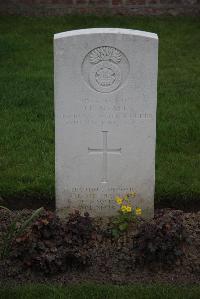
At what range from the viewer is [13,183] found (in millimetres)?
6250

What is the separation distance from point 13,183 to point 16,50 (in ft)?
15.7

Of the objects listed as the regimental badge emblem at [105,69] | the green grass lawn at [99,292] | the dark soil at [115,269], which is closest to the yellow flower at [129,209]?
the dark soil at [115,269]

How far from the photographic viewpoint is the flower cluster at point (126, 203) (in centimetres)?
534

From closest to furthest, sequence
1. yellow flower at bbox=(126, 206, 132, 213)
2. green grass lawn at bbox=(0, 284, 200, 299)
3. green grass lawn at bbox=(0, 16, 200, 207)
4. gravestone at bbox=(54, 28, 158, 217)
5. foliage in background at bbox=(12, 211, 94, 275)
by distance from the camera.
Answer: green grass lawn at bbox=(0, 284, 200, 299), foliage in background at bbox=(12, 211, 94, 275), gravestone at bbox=(54, 28, 158, 217), yellow flower at bbox=(126, 206, 132, 213), green grass lawn at bbox=(0, 16, 200, 207)

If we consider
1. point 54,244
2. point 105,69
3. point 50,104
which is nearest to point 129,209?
point 54,244

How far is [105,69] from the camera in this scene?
207 inches

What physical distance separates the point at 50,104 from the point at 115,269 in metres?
3.59

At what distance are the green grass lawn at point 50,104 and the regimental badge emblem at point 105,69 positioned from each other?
128 centimetres

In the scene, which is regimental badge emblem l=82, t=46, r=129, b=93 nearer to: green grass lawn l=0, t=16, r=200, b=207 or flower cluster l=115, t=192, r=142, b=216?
flower cluster l=115, t=192, r=142, b=216

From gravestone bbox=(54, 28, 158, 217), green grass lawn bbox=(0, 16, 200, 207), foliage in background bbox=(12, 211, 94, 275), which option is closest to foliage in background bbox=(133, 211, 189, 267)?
foliage in background bbox=(12, 211, 94, 275)

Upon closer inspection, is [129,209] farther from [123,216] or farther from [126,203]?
[126,203]

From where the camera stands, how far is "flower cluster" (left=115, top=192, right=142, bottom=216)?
5.34 m

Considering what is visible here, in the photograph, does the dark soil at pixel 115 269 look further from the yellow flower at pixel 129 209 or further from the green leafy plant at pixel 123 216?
the yellow flower at pixel 129 209

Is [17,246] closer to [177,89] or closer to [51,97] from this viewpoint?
[51,97]
